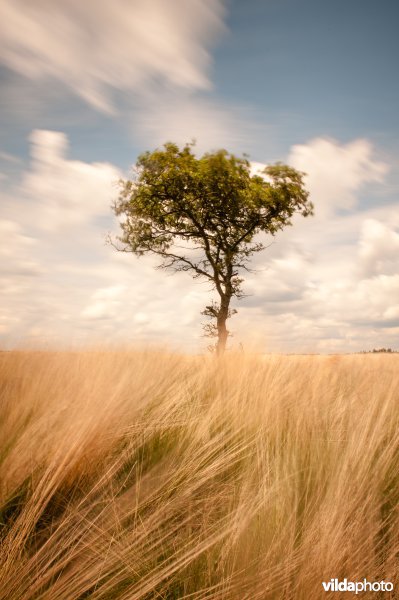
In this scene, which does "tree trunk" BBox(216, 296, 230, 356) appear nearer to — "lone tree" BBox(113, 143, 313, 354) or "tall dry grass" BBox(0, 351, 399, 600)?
"lone tree" BBox(113, 143, 313, 354)

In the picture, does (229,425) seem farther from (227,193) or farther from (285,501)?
(227,193)

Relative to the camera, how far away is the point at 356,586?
1436 mm

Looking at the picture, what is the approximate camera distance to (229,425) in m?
3.02

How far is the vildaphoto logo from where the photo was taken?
1.39 m

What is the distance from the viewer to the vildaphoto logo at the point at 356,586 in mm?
1395

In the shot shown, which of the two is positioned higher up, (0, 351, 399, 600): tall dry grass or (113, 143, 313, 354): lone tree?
(113, 143, 313, 354): lone tree

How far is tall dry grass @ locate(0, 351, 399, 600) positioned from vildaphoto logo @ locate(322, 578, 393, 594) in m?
0.03

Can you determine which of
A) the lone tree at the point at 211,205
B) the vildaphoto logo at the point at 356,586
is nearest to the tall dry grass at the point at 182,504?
the vildaphoto logo at the point at 356,586

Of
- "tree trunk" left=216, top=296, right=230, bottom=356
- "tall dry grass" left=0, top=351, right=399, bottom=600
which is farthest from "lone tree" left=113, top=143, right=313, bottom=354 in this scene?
"tall dry grass" left=0, top=351, right=399, bottom=600

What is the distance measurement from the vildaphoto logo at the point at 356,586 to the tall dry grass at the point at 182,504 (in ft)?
0.11

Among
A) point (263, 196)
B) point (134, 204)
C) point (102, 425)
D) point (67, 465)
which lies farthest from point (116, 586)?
point (134, 204)

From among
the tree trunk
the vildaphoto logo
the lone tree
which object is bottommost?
the vildaphoto logo

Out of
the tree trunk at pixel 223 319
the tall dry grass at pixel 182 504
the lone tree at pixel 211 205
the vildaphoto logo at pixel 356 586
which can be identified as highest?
the lone tree at pixel 211 205

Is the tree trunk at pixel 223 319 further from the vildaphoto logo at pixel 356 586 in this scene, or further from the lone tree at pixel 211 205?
the vildaphoto logo at pixel 356 586
